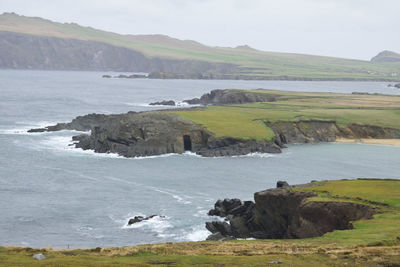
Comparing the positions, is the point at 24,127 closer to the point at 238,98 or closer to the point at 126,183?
the point at 126,183

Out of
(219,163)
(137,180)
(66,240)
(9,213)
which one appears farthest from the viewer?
(219,163)

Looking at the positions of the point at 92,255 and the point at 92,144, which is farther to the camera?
the point at 92,144

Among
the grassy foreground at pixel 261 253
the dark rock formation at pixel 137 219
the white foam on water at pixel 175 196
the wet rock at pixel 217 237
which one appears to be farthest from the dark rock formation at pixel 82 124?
the grassy foreground at pixel 261 253

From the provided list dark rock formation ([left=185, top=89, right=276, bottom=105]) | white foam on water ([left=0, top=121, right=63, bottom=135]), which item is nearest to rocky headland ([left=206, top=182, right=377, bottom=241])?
white foam on water ([left=0, top=121, right=63, bottom=135])

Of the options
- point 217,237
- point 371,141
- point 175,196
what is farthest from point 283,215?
point 371,141

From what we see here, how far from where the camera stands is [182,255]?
38.0 meters

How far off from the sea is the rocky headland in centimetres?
239

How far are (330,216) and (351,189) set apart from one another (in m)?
8.95

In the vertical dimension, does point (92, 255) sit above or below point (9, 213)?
above

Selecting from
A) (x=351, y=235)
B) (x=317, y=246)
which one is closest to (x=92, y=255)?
(x=317, y=246)

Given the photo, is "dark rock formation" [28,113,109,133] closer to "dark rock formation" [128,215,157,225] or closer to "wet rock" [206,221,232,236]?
"dark rock formation" [128,215,157,225]

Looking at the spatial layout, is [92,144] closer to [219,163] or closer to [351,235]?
[219,163]

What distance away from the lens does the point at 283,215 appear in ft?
188

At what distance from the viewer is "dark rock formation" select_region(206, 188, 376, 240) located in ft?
168
